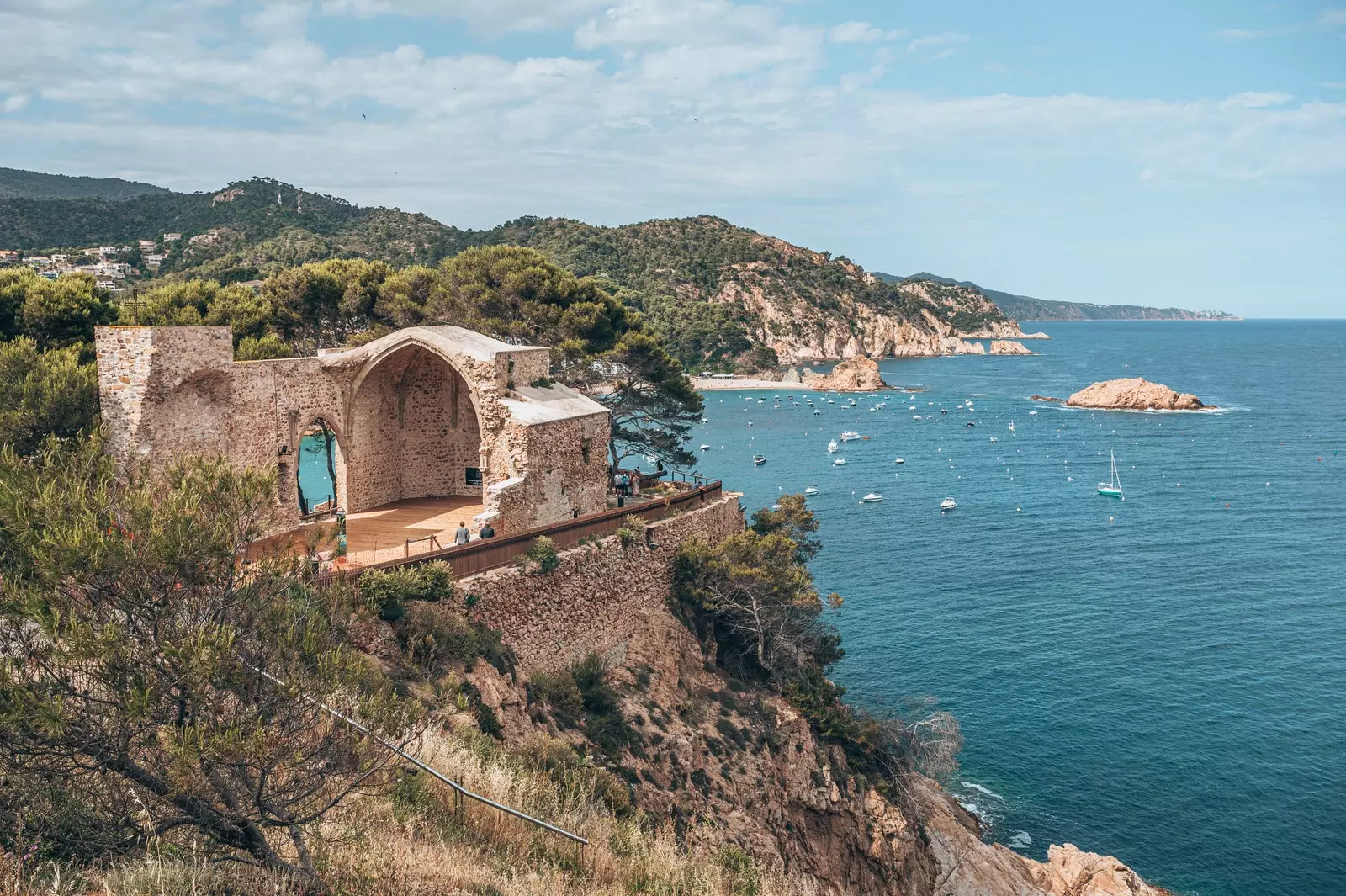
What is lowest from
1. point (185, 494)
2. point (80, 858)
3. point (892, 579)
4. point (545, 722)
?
point (892, 579)

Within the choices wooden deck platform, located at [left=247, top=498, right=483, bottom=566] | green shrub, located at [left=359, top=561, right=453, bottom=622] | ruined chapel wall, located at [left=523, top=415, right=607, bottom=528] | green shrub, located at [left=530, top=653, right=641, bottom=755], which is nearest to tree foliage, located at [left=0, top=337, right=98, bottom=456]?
wooden deck platform, located at [left=247, top=498, right=483, bottom=566]

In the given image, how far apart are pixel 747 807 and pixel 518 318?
1649 cm

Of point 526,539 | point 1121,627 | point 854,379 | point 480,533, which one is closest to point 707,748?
point 526,539

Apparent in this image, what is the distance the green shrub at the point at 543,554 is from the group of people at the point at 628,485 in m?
6.33

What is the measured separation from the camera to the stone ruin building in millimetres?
16609

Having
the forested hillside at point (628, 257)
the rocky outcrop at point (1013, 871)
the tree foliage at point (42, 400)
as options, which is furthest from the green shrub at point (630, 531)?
the forested hillside at point (628, 257)

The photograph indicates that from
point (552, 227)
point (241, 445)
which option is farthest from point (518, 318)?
point (552, 227)

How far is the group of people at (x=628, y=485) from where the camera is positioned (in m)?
25.1

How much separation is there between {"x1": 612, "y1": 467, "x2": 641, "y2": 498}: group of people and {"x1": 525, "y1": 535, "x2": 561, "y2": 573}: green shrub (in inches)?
249

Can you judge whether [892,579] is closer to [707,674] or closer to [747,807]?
[707,674]

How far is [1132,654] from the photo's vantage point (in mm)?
32500

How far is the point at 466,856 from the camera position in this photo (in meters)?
8.82

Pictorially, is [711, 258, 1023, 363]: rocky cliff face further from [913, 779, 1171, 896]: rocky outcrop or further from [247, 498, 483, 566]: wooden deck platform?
[913, 779, 1171, 896]: rocky outcrop

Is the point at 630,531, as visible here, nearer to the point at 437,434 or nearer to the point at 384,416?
the point at 437,434
